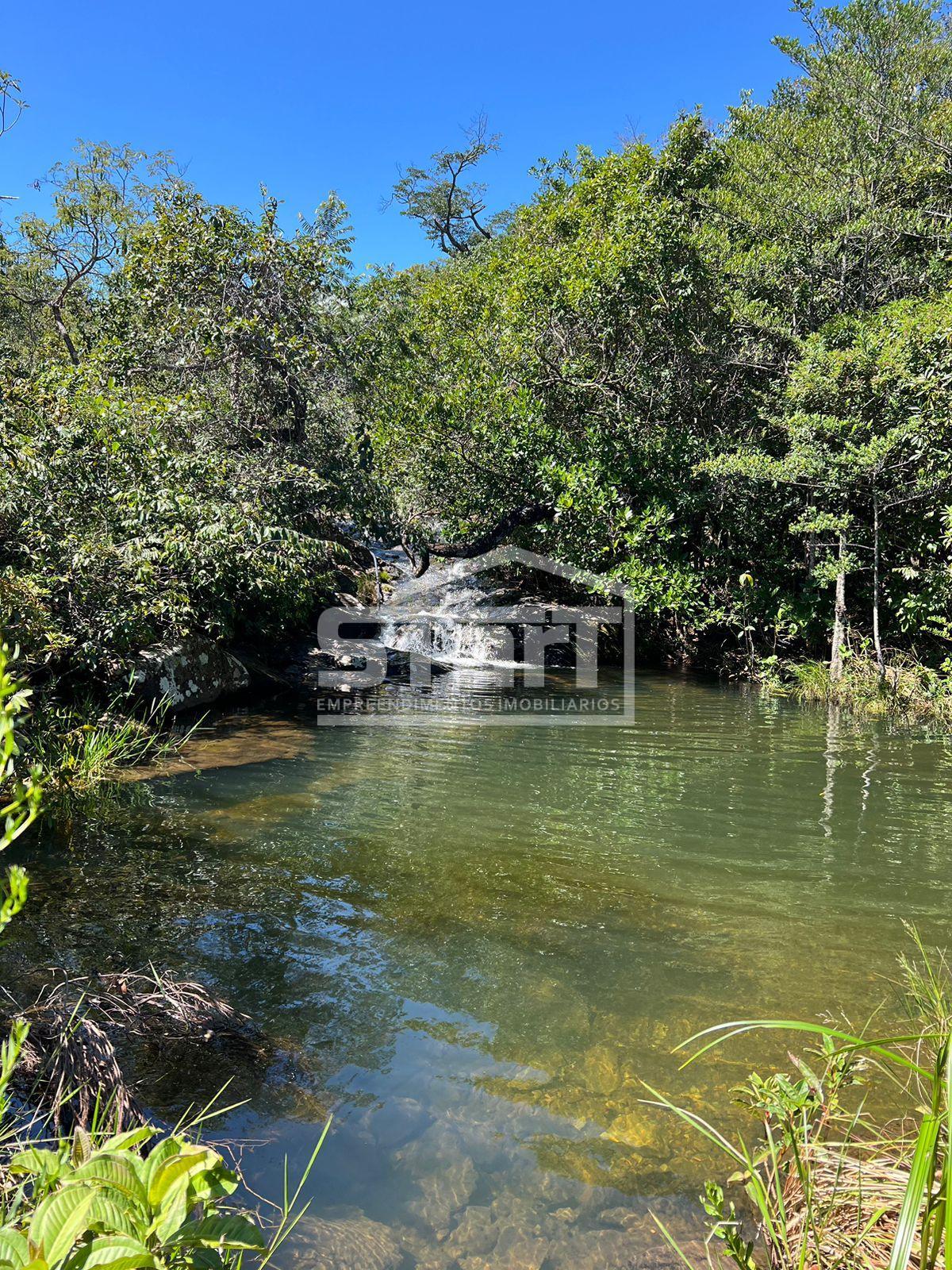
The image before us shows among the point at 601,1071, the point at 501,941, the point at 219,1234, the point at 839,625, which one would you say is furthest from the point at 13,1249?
the point at 839,625

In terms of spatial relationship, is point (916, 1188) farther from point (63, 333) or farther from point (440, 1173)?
point (63, 333)

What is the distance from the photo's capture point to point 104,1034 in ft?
9.16

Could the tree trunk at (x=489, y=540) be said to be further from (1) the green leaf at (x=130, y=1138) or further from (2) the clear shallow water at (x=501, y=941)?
(1) the green leaf at (x=130, y=1138)

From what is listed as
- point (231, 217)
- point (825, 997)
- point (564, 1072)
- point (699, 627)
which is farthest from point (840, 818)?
point (231, 217)

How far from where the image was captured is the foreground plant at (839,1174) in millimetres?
1493

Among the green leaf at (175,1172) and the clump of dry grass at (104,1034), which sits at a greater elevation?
the green leaf at (175,1172)

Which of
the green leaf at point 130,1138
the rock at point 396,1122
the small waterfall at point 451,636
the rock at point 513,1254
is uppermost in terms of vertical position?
the small waterfall at point 451,636

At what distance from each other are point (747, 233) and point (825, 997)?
13167 millimetres

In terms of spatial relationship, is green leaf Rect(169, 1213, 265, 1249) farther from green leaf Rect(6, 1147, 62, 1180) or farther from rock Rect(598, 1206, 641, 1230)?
rock Rect(598, 1206, 641, 1230)

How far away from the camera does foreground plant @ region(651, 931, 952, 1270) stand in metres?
1.49

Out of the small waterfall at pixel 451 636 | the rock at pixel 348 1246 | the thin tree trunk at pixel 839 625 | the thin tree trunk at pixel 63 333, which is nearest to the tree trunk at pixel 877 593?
the thin tree trunk at pixel 839 625

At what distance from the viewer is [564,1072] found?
11.0 feet

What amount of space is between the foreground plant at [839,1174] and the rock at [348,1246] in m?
0.92

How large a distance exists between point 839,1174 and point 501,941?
2524 mm
